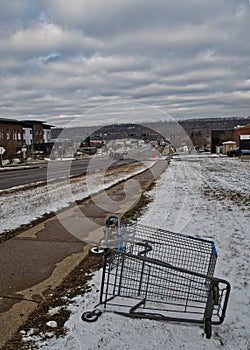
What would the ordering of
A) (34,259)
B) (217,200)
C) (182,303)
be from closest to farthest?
(182,303) → (34,259) → (217,200)

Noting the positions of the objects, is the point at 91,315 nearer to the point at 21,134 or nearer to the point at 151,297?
the point at 151,297

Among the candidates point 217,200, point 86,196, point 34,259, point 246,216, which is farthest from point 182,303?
point 86,196

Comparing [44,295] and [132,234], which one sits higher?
[132,234]

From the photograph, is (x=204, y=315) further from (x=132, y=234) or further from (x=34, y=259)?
(x=34, y=259)

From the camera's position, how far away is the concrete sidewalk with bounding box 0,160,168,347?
3.92m

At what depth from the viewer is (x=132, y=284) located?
4266 mm

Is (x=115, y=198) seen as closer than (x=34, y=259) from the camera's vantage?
No

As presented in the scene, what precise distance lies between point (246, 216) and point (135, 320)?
6.06 meters

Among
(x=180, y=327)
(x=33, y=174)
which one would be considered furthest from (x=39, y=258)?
(x=33, y=174)

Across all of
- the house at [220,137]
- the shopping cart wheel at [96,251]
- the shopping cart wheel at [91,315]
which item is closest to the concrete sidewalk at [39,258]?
the shopping cart wheel at [96,251]

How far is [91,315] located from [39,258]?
2277mm

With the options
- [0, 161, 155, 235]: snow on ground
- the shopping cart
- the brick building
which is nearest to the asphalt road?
[0, 161, 155, 235]: snow on ground

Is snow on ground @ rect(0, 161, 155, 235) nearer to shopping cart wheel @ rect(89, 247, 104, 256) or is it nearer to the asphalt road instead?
shopping cart wheel @ rect(89, 247, 104, 256)

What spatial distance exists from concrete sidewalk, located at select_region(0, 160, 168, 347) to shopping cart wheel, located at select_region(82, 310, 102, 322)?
2.32ft
